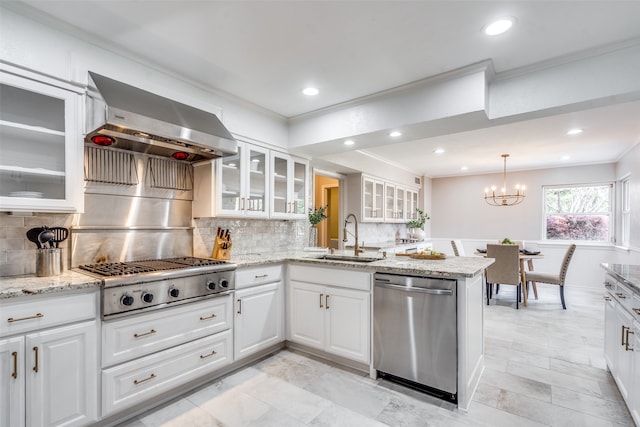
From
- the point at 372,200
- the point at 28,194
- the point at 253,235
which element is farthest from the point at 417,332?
the point at 372,200

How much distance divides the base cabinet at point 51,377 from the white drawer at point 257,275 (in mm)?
1089

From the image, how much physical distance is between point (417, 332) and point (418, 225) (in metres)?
5.09

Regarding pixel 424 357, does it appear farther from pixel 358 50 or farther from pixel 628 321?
pixel 358 50

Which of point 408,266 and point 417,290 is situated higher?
point 408,266

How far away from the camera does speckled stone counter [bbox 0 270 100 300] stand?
1.62m

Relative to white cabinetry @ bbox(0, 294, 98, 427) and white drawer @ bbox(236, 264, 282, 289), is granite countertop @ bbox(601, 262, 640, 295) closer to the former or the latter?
white drawer @ bbox(236, 264, 282, 289)

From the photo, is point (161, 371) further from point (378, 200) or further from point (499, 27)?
point (378, 200)

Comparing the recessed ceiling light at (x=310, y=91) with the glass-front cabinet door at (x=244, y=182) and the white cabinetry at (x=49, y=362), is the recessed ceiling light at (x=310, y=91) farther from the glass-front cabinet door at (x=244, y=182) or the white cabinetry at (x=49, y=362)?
the white cabinetry at (x=49, y=362)

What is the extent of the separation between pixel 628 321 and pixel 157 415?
3166 mm

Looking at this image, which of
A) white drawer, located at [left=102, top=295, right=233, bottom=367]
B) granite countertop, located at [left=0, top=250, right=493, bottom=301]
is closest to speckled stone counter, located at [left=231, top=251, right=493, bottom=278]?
granite countertop, located at [left=0, top=250, right=493, bottom=301]

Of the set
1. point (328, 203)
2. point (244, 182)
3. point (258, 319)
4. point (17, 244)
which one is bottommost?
point (258, 319)

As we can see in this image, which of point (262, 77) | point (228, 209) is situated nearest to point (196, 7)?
point (262, 77)

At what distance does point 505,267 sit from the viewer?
15.4 feet

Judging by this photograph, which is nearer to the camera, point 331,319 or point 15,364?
point 15,364
